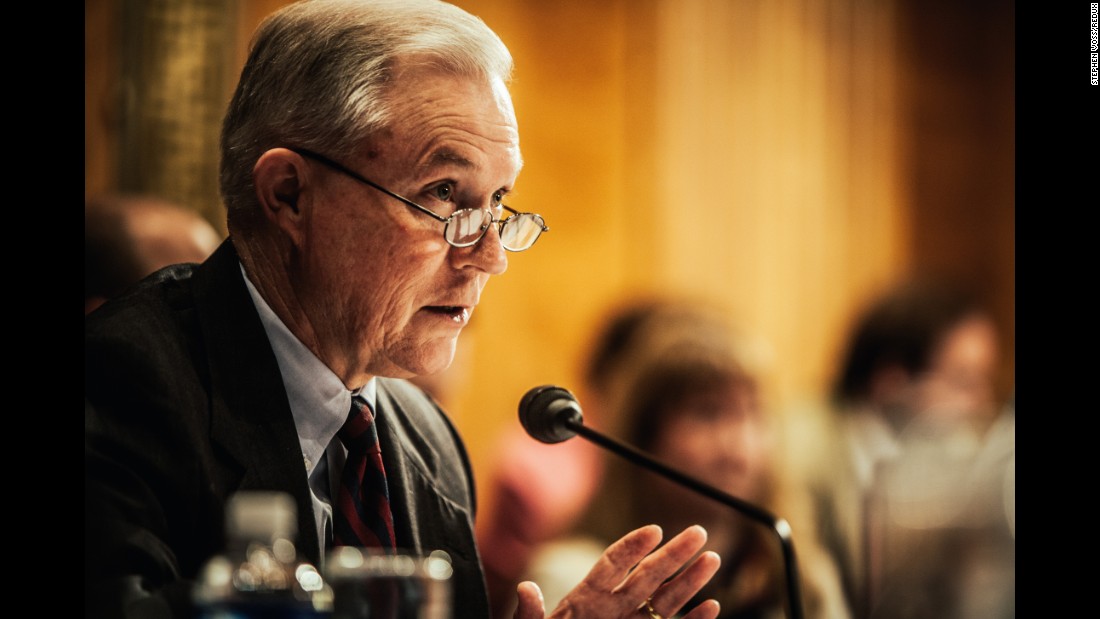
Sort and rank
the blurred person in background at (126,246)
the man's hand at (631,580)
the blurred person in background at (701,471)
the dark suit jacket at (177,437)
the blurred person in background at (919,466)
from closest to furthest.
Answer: the dark suit jacket at (177,437), the man's hand at (631,580), the blurred person in background at (126,246), the blurred person in background at (701,471), the blurred person in background at (919,466)

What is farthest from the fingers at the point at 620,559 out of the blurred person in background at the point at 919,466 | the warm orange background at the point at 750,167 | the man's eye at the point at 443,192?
the warm orange background at the point at 750,167

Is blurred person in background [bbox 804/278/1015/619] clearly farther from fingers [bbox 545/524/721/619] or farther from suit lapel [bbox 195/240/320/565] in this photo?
suit lapel [bbox 195/240/320/565]

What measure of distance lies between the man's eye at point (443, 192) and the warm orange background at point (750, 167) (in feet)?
9.42

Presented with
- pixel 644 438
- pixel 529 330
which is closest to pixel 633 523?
pixel 644 438

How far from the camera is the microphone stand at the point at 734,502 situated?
1.79 metres

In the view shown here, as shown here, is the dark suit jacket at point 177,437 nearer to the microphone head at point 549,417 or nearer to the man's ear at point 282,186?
the man's ear at point 282,186

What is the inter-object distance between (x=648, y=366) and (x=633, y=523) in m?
0.39

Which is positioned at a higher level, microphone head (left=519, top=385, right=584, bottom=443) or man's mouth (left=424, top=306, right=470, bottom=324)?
man's mouth (left=424, top=306, right=470, bottom=324)

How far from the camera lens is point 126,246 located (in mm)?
2842

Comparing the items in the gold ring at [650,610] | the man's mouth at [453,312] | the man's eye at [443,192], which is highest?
the man's eye at [443,192]

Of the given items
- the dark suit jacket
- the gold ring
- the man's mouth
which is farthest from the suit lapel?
the gold ring

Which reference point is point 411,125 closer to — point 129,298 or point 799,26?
point 129,298

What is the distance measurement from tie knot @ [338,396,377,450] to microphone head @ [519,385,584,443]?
223 millimetres

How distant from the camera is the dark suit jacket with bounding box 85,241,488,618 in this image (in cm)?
151
